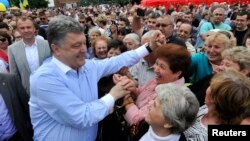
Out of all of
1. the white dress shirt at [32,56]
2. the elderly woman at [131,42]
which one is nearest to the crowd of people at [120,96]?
the elderly woman at [131,42]

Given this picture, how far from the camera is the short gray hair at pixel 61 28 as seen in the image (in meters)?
2.22

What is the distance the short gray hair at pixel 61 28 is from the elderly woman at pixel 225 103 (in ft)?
3.39

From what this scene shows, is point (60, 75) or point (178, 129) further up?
point (60, 75)

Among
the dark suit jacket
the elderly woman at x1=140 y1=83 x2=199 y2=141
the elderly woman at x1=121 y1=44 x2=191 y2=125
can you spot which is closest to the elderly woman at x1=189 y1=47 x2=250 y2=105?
the elderly woman at x1=121 y1=44 x2=191 y2=125

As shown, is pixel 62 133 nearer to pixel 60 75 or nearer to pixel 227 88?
pixel 60 75

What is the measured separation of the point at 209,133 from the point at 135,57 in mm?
1086

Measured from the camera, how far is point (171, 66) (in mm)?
2674

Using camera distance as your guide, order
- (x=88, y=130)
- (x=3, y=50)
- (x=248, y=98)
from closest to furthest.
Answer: (x=248, y=98) < (x=88, y=130) < (x=3, y=50)

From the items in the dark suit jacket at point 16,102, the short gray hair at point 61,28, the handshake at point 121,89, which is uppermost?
the short gray hair at point 61,28

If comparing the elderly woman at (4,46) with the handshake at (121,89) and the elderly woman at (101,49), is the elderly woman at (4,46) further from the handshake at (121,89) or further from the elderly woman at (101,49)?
the handshake at (121,89)

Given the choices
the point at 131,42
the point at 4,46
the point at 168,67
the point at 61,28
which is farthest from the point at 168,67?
the point at 4,46

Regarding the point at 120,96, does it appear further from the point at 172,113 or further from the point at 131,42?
the point at 131,42

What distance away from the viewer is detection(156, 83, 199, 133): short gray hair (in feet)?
6.73

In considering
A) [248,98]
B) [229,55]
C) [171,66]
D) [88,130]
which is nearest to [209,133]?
[248,98]
